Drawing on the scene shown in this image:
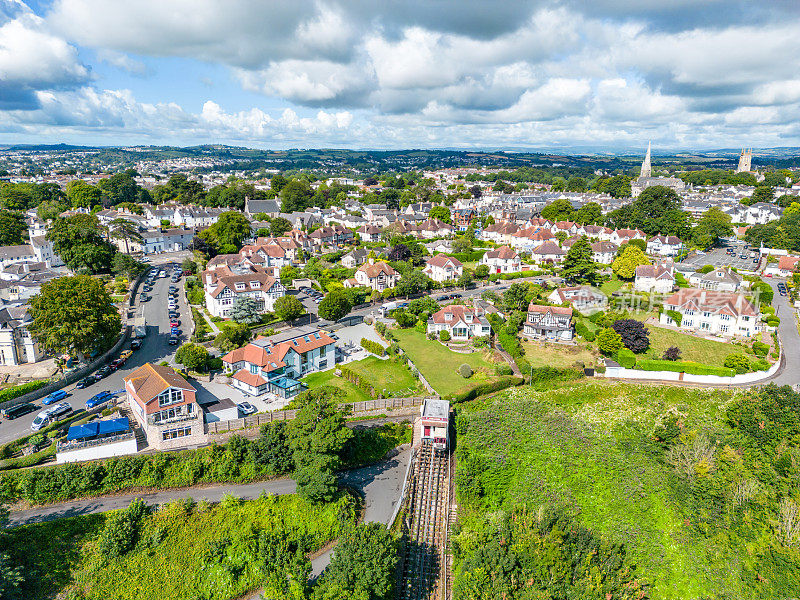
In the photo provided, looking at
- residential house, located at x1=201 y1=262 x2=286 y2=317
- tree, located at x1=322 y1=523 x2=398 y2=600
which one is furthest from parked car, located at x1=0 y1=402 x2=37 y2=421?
tree, located at x1=322 y1=523 x2=398 y2=600

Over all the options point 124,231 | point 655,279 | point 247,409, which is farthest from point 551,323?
point 124,231

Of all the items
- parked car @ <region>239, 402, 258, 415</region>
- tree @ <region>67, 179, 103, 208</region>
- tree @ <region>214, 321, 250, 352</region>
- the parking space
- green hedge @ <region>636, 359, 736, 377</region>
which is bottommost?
parked car @ <region>239, 402, 258, 415</region>

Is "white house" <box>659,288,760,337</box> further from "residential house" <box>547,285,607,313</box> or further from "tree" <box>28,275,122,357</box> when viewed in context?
"tree" <box>28,275,122,357</box>

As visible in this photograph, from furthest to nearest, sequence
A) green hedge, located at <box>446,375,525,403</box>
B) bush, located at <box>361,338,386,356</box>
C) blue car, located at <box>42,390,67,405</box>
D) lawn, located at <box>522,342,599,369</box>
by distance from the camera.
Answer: bush, located at <box>361,338,386,356</box>, lawn, located at <box>522,342,599,369</box>, green hedge, located at <box>446,375,525,403</box>, blue car, located at <box>42,390,67,405</box>

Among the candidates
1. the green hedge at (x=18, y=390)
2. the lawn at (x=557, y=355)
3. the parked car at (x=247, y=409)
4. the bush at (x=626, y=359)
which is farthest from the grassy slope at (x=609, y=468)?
the green hedge at (x=18, y=390)

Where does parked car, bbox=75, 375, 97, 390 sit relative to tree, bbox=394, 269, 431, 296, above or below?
below

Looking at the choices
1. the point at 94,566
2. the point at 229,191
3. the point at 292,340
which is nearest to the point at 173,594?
the point at 94,566
